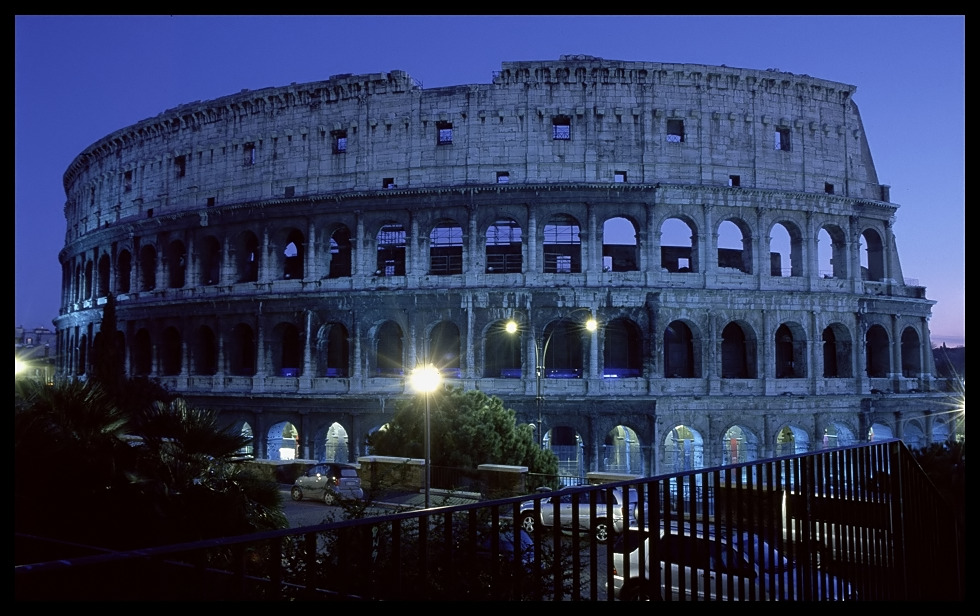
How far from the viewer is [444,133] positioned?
102 ft

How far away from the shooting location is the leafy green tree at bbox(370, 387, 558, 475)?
22.3 meters

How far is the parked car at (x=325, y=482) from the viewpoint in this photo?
22234 millimetres

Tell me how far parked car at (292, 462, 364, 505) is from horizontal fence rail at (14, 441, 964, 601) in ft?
46.0

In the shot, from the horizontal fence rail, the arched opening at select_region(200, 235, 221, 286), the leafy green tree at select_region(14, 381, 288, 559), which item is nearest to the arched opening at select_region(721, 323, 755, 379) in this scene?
the arched opening at select_region(200, 235, 221, 286)

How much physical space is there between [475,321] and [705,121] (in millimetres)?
11804

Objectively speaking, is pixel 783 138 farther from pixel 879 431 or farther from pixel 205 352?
pixel 205 352

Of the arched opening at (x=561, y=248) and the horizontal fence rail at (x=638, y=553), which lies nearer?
the horizontal fence rail at (x=638, y=553)

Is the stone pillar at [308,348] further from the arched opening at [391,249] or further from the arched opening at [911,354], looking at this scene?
the arched opening at [911,354]

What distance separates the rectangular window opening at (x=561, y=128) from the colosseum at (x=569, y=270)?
10 centimetres

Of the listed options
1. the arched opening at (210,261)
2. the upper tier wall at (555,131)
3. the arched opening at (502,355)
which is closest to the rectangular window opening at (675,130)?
the upper tier wall at (555,131)

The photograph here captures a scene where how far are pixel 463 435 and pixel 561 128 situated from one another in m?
13.8

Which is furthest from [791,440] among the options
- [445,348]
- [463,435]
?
[463,435]

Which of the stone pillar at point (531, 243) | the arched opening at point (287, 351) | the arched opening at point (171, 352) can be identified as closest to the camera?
the stone pillar at point (531, 243)

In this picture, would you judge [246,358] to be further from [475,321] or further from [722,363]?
[722,363]
